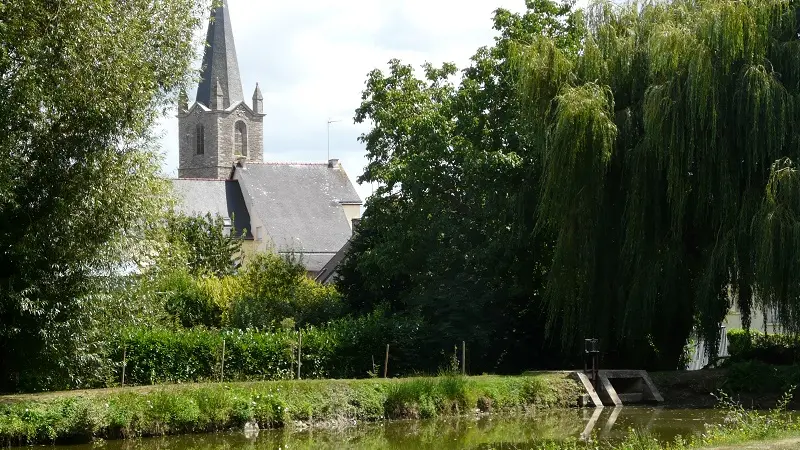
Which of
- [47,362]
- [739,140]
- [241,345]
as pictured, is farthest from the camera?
[241,345]

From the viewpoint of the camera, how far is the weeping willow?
21.2m

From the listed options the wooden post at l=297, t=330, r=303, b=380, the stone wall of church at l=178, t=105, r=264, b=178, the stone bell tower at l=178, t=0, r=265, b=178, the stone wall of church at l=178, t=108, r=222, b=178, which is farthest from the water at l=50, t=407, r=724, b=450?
the stone wall of church at l=178, t=108, r=222, b=178

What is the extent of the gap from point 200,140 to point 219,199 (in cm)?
3379

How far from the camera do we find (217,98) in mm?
98188

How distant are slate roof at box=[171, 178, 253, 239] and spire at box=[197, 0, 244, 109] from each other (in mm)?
22821

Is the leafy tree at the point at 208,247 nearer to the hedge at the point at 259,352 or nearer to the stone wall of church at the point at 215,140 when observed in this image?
the hedge at the point at 259,352

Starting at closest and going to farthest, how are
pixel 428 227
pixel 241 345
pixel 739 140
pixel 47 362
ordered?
pixel 47 362
pixel 739 140
pixel 241 345
pixel 428 227

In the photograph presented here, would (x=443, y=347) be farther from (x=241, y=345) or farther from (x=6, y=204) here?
(x=6, y=204)

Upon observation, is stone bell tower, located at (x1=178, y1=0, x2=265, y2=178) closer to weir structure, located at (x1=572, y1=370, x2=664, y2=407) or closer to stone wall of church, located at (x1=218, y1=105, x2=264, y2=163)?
stone wall of church, located at (x1=218, y1=105, x2=264, y2=163)

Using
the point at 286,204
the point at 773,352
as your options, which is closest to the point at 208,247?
the point at 286,204

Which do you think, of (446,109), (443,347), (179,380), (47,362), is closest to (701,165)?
(443,347)

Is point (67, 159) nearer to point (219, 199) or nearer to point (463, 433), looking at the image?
point (463, 433)

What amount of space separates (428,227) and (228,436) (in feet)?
41.1

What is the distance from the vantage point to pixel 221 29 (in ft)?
299
